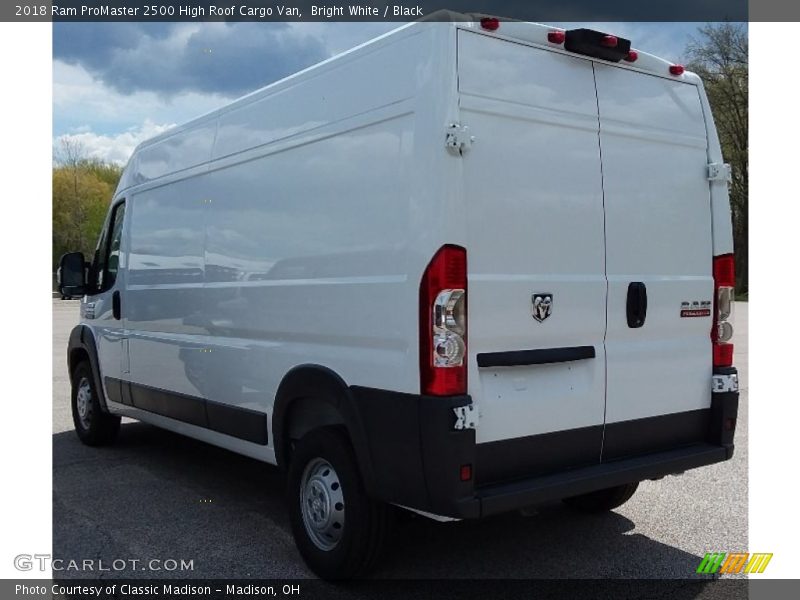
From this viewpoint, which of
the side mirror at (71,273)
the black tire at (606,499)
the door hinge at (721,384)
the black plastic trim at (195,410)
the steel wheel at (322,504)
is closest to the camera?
the steel wheel at (322,504)

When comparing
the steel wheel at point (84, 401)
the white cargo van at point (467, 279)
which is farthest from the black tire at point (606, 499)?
the steel wheel at point (84, 401)

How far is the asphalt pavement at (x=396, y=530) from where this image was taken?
434 centimetres

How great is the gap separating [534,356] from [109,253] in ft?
15.3

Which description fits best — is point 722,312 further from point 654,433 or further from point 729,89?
point 729,89

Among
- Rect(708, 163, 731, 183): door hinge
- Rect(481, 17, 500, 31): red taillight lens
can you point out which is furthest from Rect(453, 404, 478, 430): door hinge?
Rect(708, 163, 731, 183): door hinge


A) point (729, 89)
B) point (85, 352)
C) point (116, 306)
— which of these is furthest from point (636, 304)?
point (729, 89)

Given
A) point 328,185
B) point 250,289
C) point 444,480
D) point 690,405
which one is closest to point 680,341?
point 690,405

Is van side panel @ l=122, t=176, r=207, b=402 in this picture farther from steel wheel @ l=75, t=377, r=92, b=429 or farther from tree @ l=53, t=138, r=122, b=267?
tree @ l=53, t=138, r=122, b=267

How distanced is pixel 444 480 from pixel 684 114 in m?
2.64

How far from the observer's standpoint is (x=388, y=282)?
3.76 m

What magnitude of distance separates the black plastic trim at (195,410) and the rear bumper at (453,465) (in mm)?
1208

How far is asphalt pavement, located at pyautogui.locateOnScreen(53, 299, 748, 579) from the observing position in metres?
4.34

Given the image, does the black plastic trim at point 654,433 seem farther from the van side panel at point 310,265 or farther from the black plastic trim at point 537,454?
the van side panel at point 310,265

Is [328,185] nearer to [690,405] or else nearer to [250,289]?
[250,289]
